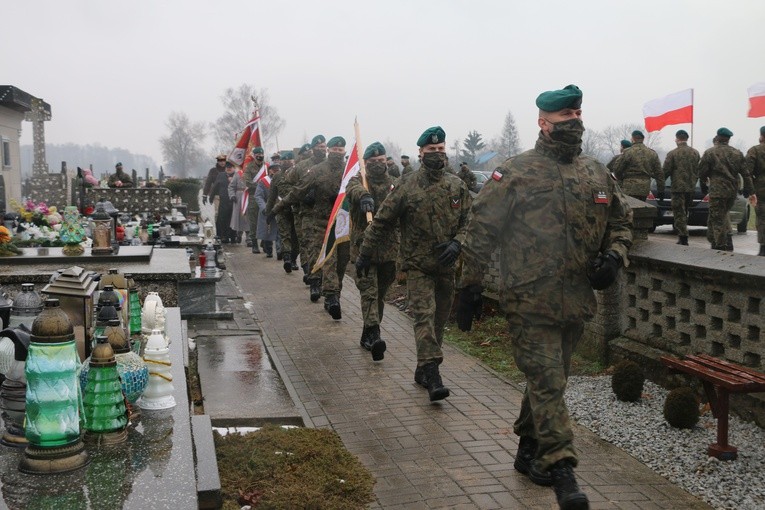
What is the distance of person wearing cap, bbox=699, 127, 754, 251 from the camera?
50.7ft

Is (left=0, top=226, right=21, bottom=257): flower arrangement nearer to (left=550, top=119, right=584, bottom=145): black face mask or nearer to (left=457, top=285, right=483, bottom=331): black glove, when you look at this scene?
(left=457, top=285, right=483, bottom=331): black glove

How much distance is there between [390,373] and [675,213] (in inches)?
434

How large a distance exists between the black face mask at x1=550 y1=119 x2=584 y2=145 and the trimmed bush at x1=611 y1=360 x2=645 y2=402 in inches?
107

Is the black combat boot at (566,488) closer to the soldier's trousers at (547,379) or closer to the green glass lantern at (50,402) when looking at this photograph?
the soldier's trousers at (547,379)

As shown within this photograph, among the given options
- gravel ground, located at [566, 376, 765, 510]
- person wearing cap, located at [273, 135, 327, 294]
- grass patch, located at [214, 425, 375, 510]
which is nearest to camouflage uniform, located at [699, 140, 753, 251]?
person wearing cap, located at [273, 135, 327, 294]

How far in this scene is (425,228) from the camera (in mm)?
7574

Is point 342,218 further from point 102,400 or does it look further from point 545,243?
point 102,400

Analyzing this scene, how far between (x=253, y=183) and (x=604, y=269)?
15.1m

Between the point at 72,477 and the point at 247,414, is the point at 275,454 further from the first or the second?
the point at 72,477

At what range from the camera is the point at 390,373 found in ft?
27.7

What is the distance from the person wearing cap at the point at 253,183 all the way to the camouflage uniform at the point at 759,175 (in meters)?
9.87

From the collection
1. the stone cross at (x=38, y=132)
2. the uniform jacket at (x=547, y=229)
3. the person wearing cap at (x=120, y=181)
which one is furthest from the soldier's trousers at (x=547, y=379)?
the stone cross at (x=38, y=132)

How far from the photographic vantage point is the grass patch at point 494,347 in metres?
8.56

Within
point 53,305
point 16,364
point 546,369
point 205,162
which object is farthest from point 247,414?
point 205,162
